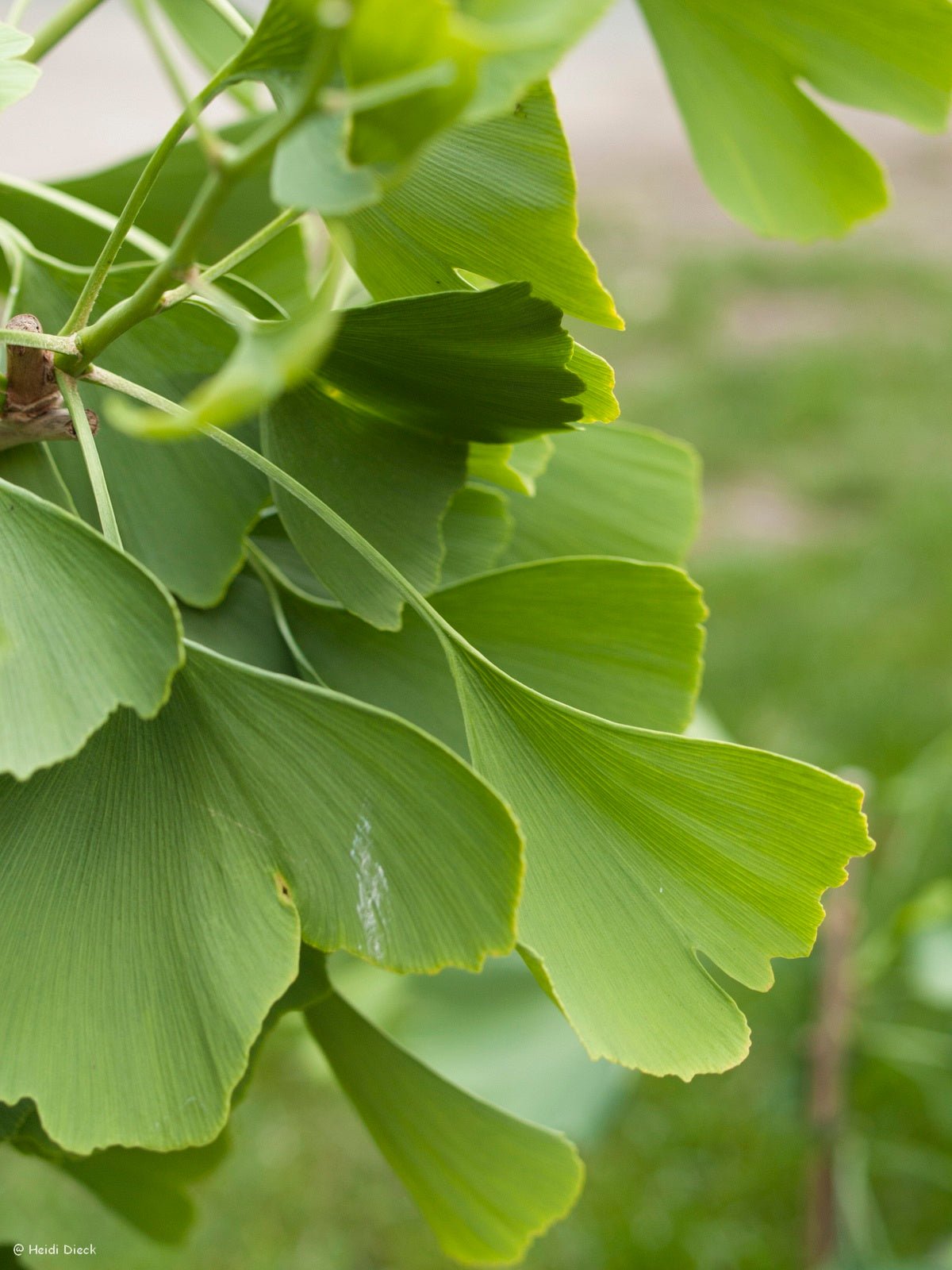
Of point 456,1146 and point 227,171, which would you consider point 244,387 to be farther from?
point 456,1146

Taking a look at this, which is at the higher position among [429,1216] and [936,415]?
[429,1216]

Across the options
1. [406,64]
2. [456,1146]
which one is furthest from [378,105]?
[456,1146]

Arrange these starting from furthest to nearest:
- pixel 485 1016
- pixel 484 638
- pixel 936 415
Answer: pixel 936 415, pixel 485 1016, pixel 484 638

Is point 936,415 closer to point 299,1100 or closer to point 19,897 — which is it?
point 299,1100

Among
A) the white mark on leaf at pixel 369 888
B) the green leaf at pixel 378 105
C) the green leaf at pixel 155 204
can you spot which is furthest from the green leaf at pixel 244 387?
the green leaf at pixel 155 204

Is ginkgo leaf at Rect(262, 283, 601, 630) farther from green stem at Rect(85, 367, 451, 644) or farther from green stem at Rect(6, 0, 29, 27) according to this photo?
green stem at Rect(6, 0, 29, 27)

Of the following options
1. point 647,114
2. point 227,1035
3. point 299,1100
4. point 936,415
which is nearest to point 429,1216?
point 227,1035

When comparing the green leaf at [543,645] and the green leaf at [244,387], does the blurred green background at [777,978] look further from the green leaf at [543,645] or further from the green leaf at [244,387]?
the green leaf at [244,387]
